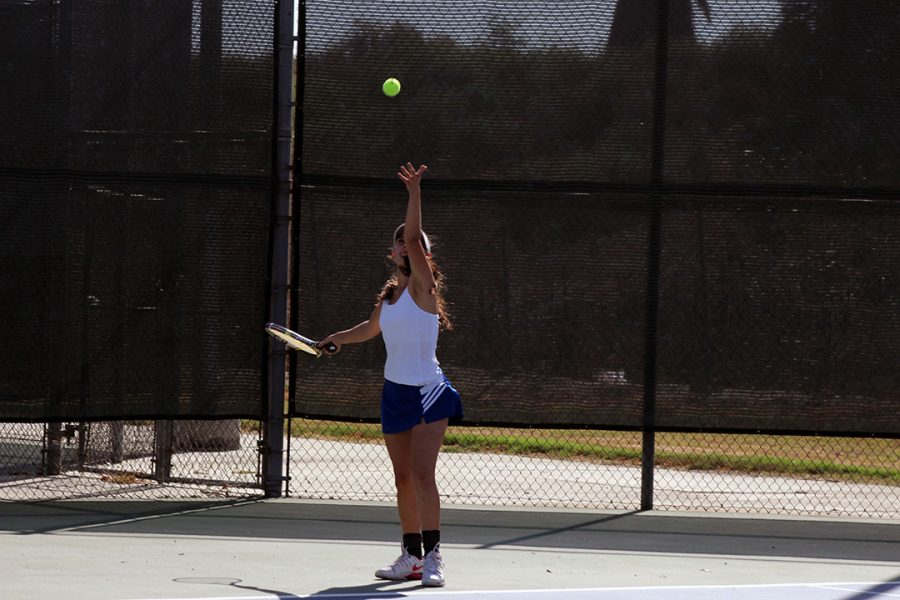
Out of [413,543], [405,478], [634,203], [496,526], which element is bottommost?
[496,526]

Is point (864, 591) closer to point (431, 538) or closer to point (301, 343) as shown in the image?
point (431, 538)

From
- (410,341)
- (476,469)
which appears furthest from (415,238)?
(476,469)

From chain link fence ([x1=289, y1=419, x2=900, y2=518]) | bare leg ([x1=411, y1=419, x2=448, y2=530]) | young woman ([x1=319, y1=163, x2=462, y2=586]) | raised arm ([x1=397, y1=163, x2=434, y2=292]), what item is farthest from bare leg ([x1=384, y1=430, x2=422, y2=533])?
chain link fence ([x1=289, y1=419, x2=900, y2=518])

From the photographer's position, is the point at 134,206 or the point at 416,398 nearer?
the point at 416,398

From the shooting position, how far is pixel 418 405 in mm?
6203

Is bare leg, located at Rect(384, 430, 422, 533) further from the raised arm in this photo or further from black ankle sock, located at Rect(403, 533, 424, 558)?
the raised arm

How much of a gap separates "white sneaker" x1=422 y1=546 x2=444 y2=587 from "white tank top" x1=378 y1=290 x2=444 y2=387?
0.75m

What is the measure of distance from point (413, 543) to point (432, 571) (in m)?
0.23

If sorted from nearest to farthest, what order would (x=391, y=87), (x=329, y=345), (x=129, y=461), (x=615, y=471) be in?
(x=329, y=345) < (x=391, y=87) < (x=129, y=461) < (x=615, y=471)

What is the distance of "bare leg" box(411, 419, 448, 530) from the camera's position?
6.16 m

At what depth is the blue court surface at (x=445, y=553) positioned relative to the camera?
615cm

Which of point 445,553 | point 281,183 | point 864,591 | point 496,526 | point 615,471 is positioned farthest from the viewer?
point 615,471

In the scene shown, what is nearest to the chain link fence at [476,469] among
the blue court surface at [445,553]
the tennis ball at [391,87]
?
the blue court surface at [445,553]

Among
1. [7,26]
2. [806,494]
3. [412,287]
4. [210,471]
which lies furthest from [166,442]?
[806,494]
